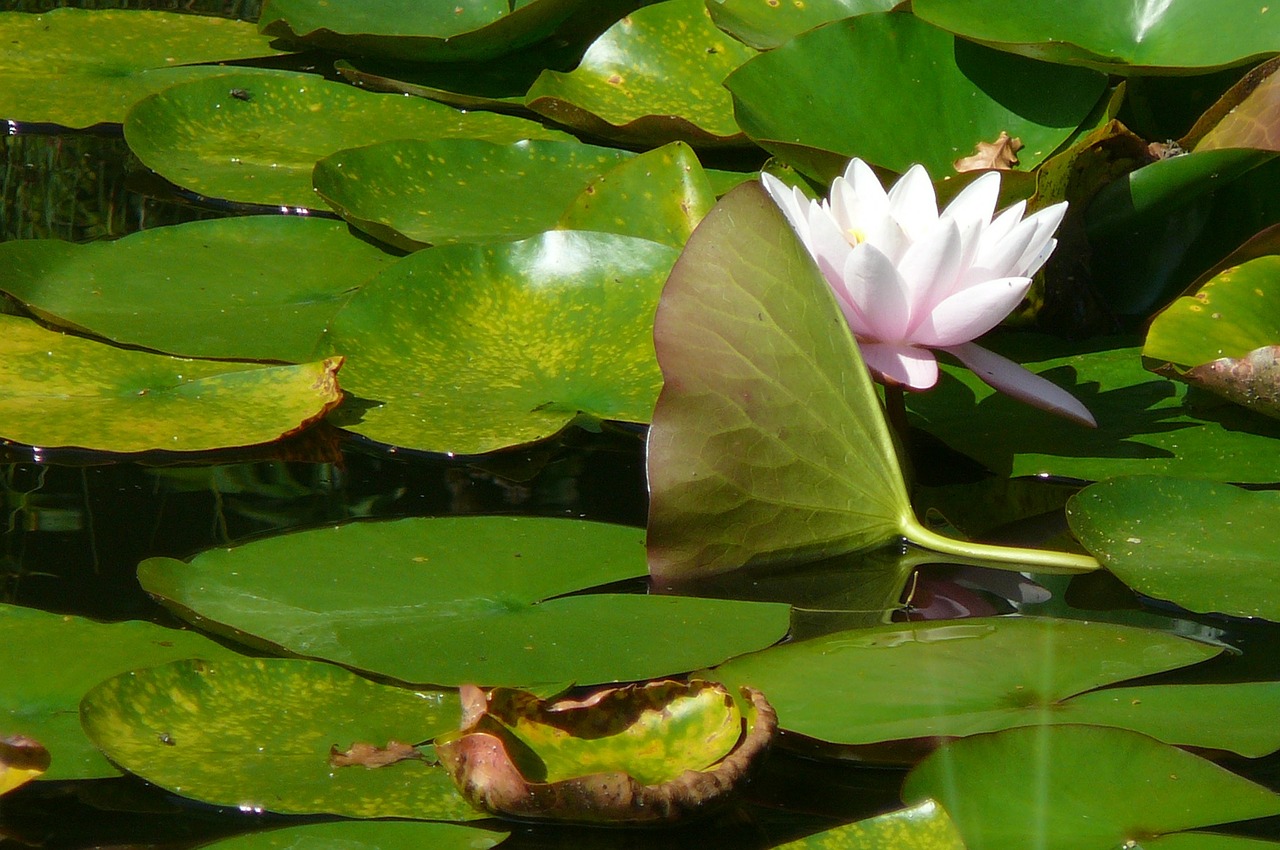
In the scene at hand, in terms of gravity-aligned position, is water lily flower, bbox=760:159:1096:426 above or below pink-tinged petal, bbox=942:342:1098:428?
above

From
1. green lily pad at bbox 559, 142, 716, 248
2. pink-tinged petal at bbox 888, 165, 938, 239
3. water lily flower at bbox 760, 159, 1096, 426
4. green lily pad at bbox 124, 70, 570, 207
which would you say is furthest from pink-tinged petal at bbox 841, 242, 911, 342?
green lily pad at bbox 124, 70, 570, 207

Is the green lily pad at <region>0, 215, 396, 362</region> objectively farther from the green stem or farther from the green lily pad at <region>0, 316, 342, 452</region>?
the green stem

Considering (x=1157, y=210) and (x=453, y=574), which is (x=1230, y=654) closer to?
(x=453, y=574)

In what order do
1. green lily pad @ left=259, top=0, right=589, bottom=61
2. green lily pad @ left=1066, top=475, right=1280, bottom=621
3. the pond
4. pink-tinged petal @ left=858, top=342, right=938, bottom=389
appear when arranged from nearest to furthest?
1. the pond
2. green lily pad @ left=1066, top=475, right=1280, bottom=621
3. pink-tinged petal @ left=858, top=342, right=938, bottom=389
4. green lily pad @ left=259, top=0, right=589, bottom=61

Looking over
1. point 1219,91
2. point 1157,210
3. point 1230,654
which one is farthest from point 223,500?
point 1219,91

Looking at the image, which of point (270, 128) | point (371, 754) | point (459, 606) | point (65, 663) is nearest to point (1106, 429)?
point (459, 606)

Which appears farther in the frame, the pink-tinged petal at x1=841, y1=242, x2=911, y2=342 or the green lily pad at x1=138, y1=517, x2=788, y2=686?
the pink-tinged petal at x1=841, y1=242, x2=911, y2=342
